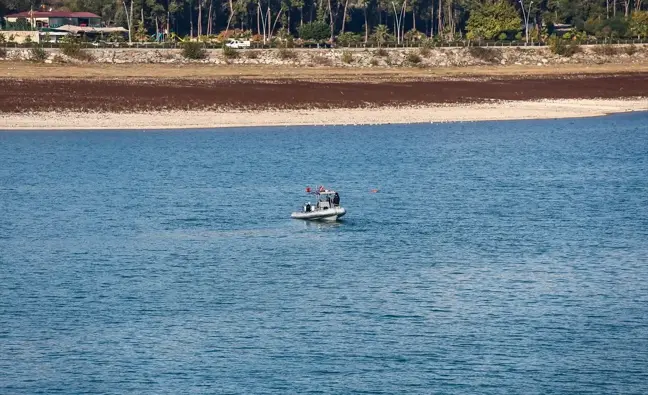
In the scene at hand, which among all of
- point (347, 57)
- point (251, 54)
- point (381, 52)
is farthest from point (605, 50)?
point (251, 54)

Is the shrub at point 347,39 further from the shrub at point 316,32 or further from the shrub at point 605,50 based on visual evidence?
the shrub at point 605,50

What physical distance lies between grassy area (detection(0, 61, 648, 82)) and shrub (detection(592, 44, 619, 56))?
787 centimetres

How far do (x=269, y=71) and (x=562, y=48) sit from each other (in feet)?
132

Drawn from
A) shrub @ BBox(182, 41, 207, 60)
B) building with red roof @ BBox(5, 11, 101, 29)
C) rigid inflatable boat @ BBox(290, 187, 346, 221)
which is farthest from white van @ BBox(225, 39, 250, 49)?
rigid inflatable boat @ BBox(290, 187, 346, 221)

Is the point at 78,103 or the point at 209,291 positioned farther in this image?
the point at 78,103

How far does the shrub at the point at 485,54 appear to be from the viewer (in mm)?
151625

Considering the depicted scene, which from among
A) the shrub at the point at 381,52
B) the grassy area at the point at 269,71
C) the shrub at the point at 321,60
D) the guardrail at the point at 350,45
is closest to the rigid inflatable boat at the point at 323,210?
the grassy area at the point at 269,71

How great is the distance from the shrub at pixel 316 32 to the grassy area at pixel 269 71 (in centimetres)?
2490

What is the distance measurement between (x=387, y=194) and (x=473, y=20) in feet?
379

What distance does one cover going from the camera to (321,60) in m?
145

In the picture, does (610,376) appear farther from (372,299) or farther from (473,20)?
(473,20)

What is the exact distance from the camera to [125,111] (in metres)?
97.9

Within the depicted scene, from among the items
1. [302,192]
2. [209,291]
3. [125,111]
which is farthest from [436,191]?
[125,111]

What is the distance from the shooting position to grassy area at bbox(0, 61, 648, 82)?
405 ft
